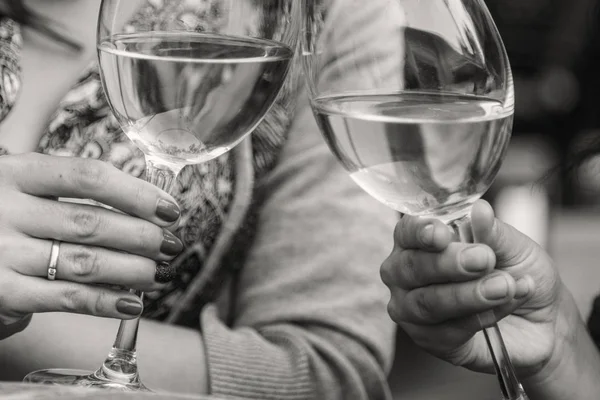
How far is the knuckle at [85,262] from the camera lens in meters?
0.55

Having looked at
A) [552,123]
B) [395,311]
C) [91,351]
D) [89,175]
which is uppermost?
[89,175]

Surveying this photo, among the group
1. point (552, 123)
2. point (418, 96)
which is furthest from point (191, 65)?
point (552, 123)

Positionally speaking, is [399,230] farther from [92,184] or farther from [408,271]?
[92,184]

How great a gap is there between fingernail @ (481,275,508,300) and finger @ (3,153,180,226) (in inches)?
7.1

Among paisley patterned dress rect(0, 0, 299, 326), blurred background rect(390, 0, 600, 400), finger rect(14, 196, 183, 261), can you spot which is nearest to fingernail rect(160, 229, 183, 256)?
finger rect(14, 196, 183, 261)

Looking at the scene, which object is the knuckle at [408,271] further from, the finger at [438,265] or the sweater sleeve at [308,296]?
the sweater sleeve at [308,296]

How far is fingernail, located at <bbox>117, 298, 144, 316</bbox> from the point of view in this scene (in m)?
0.49

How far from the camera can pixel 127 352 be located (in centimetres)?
46

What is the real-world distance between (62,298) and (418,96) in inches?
11.0

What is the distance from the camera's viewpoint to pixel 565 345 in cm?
67

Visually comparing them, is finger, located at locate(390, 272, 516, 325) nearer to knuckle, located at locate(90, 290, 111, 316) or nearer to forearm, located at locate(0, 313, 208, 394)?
knuckle, located at locate(90, 290, 111, 316)

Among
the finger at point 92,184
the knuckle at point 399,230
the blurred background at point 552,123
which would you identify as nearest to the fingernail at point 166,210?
the finger at point 92,184

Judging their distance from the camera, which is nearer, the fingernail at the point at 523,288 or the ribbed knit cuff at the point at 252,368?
the fingernail at the point at 523,288

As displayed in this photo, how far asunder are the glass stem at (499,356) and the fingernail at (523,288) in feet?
0.18
